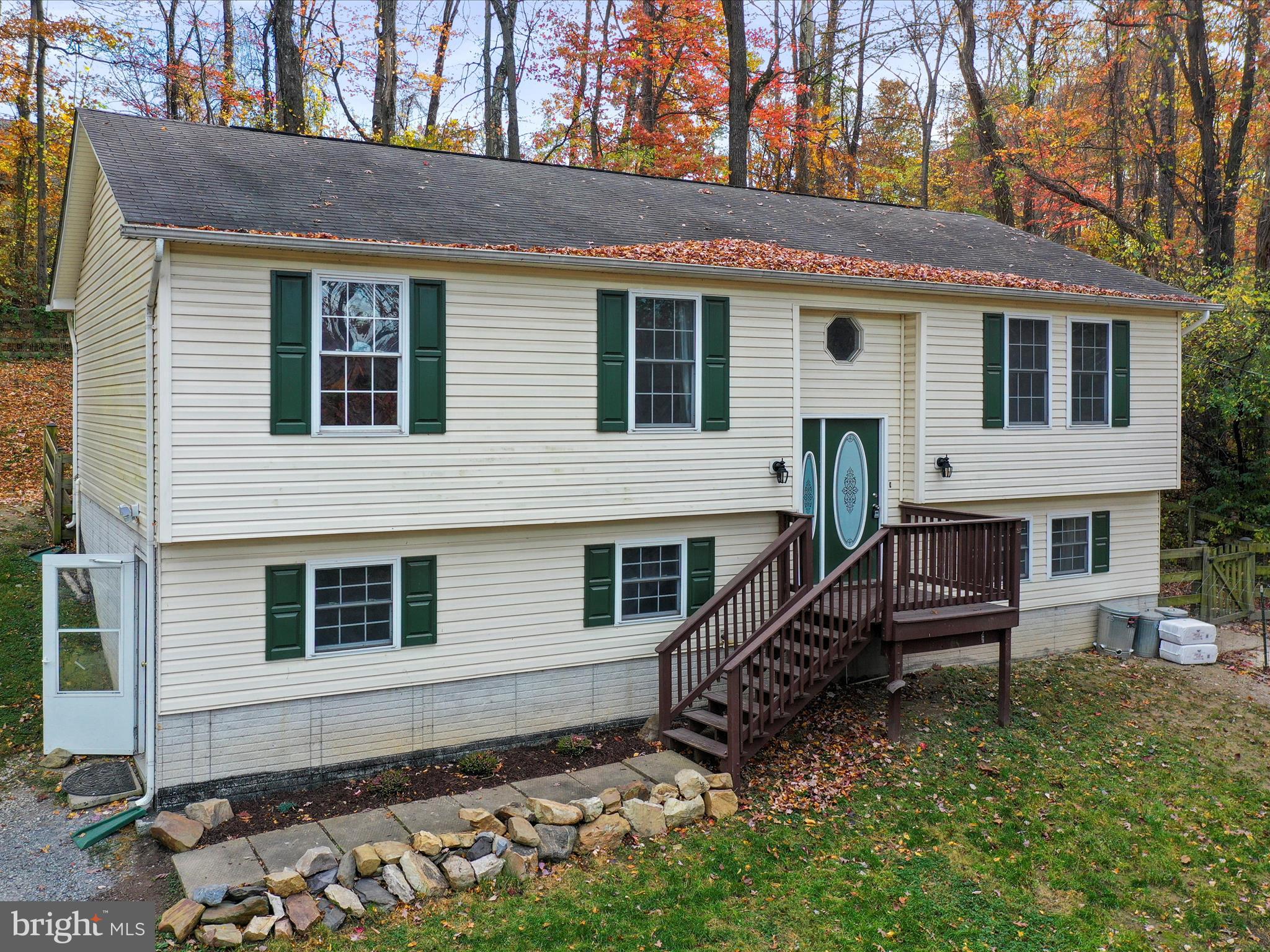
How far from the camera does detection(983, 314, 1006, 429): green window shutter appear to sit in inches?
477

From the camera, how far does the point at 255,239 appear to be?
7879 mm

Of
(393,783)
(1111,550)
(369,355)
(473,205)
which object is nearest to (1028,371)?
(1111,550)

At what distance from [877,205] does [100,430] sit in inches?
497

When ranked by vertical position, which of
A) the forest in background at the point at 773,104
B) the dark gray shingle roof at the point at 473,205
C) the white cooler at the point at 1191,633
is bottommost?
the white cooler at the point at 1191,633

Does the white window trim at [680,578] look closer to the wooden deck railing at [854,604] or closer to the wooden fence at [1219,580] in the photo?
the wooden deck railing at [854,604]

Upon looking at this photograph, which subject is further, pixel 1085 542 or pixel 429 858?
pixel 1085 542

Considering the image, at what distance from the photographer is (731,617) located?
428 inches

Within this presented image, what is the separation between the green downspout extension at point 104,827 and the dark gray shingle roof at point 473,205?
4.99m

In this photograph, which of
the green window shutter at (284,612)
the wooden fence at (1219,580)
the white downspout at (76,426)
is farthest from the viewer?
the wooden fence at (1219,580)

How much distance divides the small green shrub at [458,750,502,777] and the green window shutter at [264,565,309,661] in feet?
6.25

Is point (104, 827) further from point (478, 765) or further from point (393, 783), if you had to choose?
point (478, 765)

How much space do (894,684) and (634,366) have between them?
4.31 metres

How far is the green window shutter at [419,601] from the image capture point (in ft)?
29.8

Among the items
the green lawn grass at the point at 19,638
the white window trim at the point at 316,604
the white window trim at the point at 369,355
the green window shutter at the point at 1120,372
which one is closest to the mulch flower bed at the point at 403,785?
the white window trim at the point at 316,604
